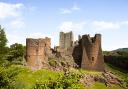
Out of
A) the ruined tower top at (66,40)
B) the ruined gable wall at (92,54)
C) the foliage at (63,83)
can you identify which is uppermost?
the ruined tower top at (66,40)

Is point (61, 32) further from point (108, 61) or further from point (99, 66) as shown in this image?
point (108, 61)

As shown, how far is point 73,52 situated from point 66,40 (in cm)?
840

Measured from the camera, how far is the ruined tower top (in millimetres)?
109688

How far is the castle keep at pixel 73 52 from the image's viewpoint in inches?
3794

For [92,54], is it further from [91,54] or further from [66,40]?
[66,40]

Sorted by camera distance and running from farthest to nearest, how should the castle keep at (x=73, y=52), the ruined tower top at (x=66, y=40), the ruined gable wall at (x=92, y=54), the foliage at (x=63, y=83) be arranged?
the ruined tower top at (x=66, y=40)
the ruined gable wall at (x=92, y=54)
the castle keep at (x=73, y=52)
the foliage at (x=63, y=83)

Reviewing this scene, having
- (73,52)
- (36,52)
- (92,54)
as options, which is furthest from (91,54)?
(36,52)

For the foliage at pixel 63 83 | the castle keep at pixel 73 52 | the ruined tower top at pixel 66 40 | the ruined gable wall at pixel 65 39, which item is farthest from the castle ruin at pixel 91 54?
the foliage at pixel 63 83

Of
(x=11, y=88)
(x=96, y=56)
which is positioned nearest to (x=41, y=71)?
(x=96, y=56)

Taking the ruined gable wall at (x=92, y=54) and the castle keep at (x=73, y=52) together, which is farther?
the ruined gable wall at (x=92, y=54)

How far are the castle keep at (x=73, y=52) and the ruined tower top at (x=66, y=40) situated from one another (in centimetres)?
400

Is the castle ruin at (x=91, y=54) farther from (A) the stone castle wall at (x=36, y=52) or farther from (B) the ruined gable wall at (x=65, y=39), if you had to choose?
(A) the stone castle wall at (x=36, y=52)

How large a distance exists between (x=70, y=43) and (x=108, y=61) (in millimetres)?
26681

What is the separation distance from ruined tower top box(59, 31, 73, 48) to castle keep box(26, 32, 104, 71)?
400 centimetres
